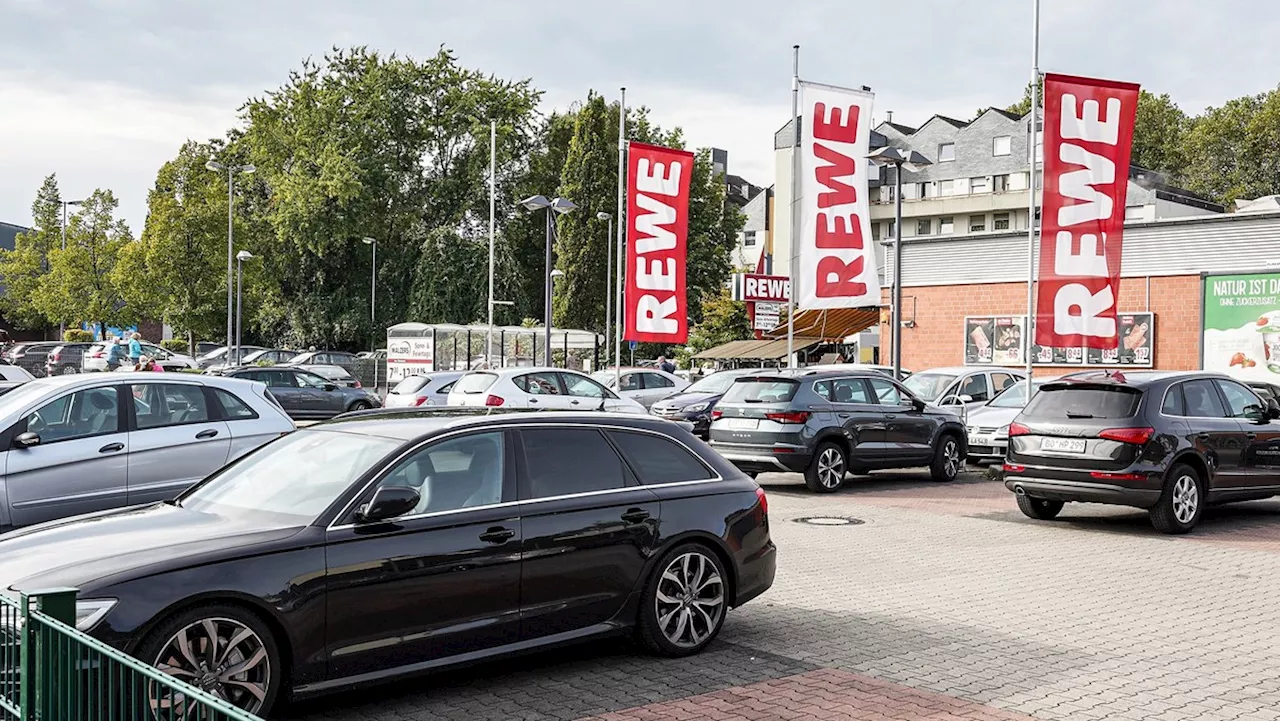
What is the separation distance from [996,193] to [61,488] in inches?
2728

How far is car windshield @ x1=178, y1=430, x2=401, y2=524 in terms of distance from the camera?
5.99 m

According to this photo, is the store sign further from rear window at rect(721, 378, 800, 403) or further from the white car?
rear window at rect(721, 378, 800, 403)

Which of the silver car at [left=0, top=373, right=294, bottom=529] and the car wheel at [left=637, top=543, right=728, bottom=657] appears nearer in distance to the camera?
the car wheel at [left=637, top=543, right=728, bottom=657]

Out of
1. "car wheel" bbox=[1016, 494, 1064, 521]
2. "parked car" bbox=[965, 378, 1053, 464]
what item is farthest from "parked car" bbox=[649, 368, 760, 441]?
"car wheel" bbox=[1016, 494, 1064, 521]

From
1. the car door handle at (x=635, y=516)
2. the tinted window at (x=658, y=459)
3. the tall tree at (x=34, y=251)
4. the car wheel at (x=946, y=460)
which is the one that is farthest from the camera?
the tall tree at (x=34, y=251)

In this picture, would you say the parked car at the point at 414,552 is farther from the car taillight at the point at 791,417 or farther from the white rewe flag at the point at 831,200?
the white rewe flag at the point at 831,200

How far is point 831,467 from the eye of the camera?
16.5 meters

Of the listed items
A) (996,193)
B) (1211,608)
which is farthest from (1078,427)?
(996,193)

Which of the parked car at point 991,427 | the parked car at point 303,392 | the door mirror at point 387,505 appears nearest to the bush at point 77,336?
the parked car at point 303,392

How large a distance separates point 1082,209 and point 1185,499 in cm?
618

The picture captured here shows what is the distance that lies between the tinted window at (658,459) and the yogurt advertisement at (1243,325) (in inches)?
955

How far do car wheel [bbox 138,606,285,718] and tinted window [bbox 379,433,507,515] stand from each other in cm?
101

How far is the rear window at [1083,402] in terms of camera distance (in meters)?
12.6

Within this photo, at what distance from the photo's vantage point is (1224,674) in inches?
273
